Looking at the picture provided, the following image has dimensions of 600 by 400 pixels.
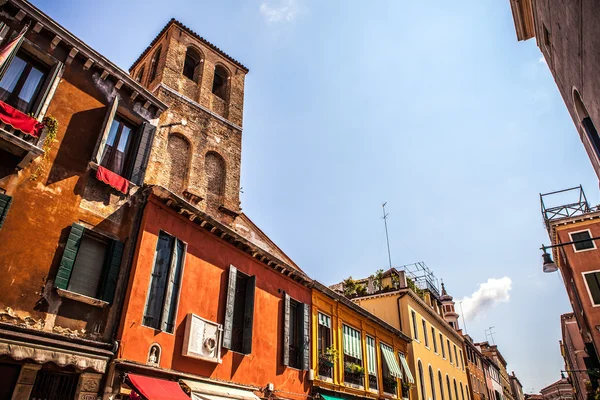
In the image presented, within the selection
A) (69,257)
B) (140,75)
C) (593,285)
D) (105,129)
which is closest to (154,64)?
(140,75)

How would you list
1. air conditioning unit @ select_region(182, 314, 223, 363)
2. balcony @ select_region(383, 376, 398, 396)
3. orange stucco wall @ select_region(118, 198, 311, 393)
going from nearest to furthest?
orange stucco wall @ select_region(118, 198, 311, 393) → air conditioning unit @ select_region(182, 314, 223, 363) → balcony @ select_region(383, 376, 398, 396)

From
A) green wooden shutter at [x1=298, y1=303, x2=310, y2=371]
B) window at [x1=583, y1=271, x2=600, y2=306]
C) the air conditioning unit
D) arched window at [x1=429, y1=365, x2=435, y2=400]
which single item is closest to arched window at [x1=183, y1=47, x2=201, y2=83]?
A: green wooden shutter at [x1=298, y1=303, x2=310, y2=371]

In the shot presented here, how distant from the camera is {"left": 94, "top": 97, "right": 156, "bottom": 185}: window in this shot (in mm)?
9742

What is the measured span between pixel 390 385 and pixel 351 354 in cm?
386

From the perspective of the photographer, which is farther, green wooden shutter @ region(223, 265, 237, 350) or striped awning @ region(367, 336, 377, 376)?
striped awning @ region(367, 336, 377, 376)

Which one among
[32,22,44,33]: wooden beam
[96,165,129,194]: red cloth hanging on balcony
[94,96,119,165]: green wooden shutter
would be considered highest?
[32,22,44,33]: wooden beam

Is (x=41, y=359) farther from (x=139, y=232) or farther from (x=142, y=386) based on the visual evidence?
(x=139, y=232)

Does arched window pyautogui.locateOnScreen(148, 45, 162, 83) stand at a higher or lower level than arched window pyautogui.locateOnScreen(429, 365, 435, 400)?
higher

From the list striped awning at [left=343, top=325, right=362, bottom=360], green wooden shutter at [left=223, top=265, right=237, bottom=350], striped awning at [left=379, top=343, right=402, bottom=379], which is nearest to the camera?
green wooden shutter at [left=223, top=265, right=237, bottom=350]

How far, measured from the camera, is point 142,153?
10.5 metres

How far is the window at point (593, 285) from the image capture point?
21.9m

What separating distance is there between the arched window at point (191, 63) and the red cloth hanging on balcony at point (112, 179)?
455 inches

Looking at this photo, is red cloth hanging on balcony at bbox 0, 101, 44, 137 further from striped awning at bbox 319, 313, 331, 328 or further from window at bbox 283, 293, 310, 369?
striped awning at bbox 319, 313, 331, 328

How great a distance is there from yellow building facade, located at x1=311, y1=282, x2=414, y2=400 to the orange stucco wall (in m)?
1.29
